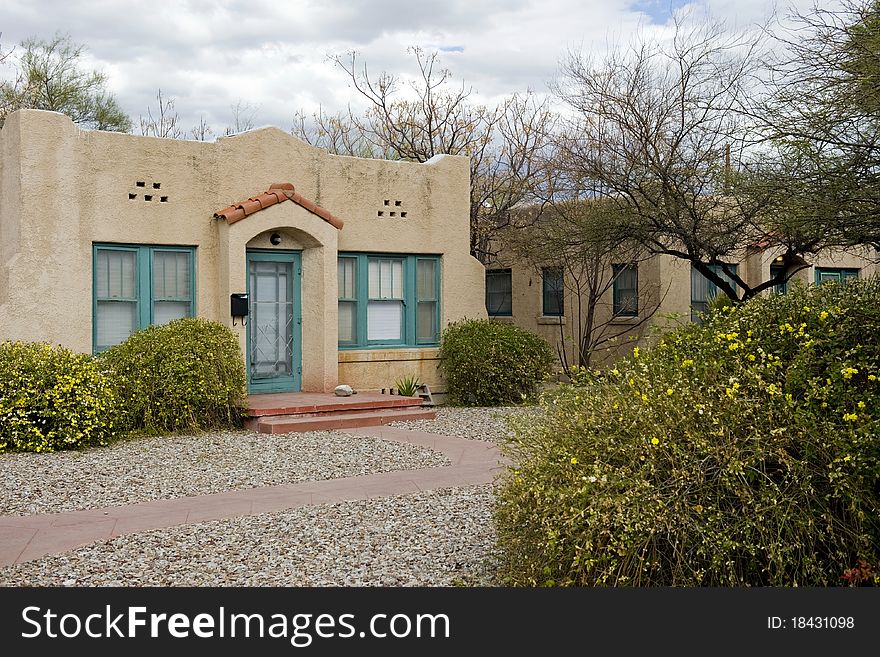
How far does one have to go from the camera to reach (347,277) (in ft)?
47.3

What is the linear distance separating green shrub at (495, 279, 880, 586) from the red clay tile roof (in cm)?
829

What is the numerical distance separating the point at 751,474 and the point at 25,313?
379 inches

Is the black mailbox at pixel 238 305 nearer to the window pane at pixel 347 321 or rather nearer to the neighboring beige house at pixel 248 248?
the neighboring beige house at pixel 248 248

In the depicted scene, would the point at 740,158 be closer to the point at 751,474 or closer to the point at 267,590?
the point at 751,474

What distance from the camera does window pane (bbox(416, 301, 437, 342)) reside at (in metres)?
15.2

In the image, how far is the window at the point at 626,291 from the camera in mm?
19469

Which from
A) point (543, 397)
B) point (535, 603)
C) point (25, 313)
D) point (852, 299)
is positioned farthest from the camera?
point (25, 313)

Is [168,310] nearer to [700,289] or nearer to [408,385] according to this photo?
[408,385]

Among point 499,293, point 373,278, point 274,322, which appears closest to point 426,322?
point 373,278

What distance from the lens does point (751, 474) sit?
185 inches

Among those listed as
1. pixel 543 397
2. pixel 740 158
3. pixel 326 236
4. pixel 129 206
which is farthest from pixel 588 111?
pixel 543 397

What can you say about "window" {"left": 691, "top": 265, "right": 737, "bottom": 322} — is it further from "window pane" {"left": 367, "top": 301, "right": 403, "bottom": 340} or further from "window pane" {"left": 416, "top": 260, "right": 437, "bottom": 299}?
"window pane" {"left": 367, "top": 301, "right": 403, "bottom": 340}

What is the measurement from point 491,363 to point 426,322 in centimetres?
144

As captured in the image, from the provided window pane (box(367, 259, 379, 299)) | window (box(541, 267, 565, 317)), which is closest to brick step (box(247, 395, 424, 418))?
window pane (box(367, 259, 379, 299))
